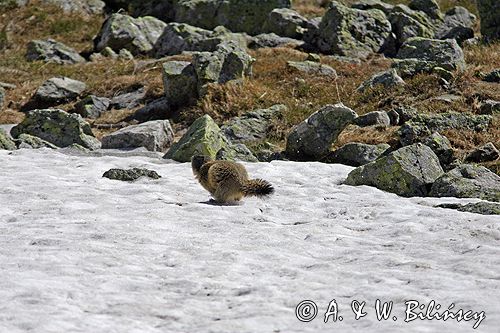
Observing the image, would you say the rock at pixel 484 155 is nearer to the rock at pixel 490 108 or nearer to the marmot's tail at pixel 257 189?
the rock at pixel 490 108

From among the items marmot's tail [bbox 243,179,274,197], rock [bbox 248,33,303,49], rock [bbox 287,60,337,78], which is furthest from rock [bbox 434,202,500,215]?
rock [bbox 248,33,303,49]

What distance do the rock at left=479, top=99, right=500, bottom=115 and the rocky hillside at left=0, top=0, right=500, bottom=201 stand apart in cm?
3

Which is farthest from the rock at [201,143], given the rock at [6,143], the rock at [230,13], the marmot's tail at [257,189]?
the rock at [230,13]

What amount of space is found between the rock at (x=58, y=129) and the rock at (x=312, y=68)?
27.0 ft

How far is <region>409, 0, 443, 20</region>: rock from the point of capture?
31.1m

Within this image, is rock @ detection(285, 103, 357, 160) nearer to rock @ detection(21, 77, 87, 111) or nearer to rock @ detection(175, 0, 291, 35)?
rock @ detection(21, 77, 87, 111)

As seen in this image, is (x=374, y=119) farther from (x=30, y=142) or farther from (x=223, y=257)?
(x=223, y=257)

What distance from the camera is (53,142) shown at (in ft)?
53.9

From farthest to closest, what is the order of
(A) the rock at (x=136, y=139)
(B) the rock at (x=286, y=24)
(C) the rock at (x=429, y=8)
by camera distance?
(C) the rock at (x=429, y=8), (B) the rock at (x=286, y=24), (A) the rock at (x=136, y=139)

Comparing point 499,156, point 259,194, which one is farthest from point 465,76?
point 259,194

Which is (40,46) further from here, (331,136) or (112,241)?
(112,241)

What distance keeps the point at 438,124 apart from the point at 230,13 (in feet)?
60.5

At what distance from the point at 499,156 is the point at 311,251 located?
710 cm

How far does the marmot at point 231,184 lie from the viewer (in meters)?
10.4
